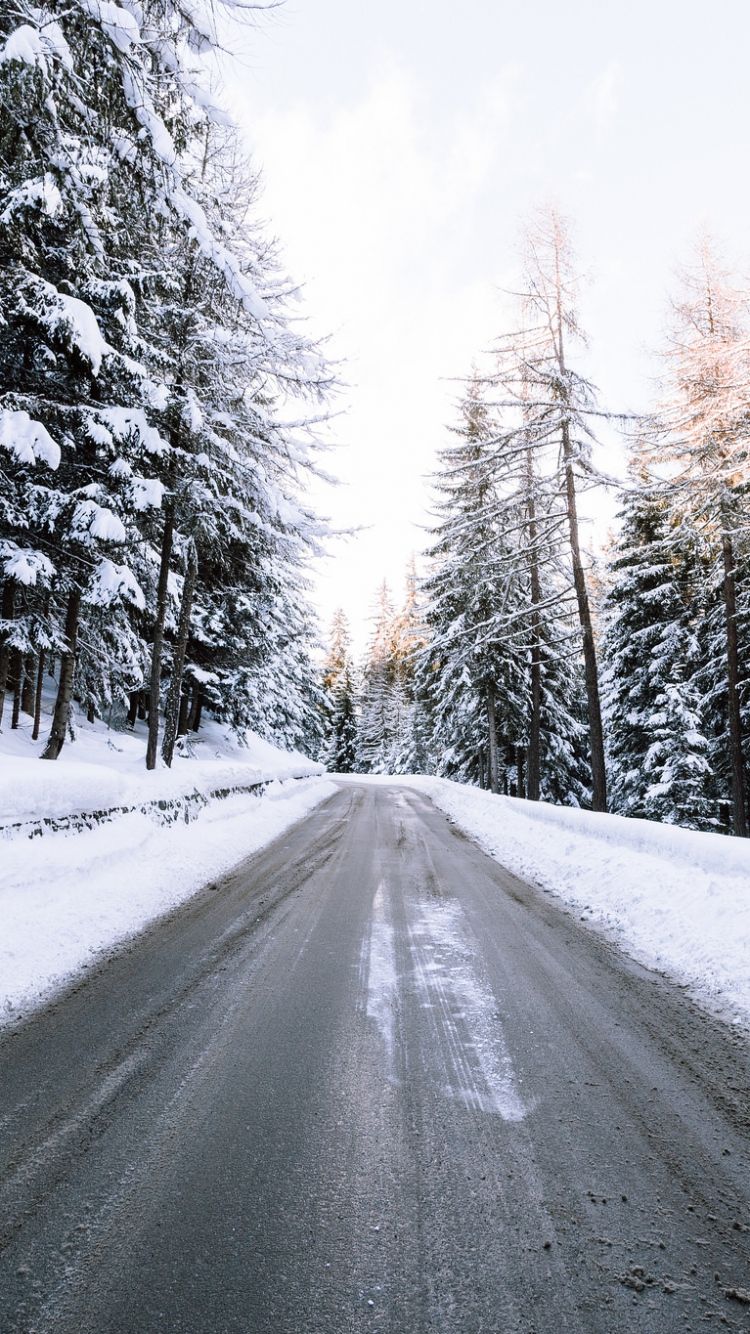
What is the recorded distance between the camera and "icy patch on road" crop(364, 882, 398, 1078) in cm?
328

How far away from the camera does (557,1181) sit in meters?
2.14

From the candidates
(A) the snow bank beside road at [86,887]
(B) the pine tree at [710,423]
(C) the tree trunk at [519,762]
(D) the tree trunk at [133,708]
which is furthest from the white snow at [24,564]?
(C) the tree trunk at [519,762]

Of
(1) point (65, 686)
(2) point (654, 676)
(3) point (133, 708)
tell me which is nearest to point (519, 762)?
(2) point (654, 676)

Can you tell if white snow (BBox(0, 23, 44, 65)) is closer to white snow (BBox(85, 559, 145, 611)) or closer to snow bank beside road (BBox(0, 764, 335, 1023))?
snow bank beside road (BBox(0, 764, 335, 1023))

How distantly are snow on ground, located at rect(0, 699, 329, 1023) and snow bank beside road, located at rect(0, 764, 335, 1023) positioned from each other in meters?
0.01

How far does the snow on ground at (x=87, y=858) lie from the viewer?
419 centimetres

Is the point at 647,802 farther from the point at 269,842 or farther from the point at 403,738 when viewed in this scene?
the point at 403,738

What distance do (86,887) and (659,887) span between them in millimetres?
5524

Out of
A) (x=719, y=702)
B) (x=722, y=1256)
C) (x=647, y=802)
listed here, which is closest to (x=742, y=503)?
(x=719, y=702)

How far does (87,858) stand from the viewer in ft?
19.9

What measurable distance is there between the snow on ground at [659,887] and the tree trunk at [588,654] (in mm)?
3734

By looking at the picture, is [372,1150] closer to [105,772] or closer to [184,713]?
[105,772]

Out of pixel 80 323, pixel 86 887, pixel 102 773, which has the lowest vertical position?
pixel 86 887

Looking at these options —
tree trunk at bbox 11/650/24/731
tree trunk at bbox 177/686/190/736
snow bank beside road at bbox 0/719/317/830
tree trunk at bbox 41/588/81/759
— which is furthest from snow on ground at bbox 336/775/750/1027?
tree trunk at bbox 177/686/190/736
